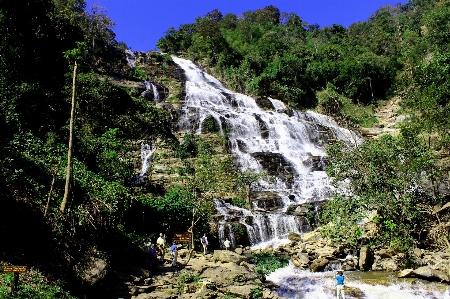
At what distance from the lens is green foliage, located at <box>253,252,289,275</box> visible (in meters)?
15.4

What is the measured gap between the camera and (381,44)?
55.9 meters

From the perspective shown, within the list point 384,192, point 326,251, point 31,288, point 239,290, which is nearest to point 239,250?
point 326,251

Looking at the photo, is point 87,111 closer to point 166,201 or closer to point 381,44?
point 166,201

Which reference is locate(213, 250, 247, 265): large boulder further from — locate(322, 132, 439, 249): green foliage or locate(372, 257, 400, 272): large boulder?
locate(372, 257, 400, 272): large boulder

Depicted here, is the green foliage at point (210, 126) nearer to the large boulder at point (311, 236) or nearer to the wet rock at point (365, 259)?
the large boulder at point (311, 236)

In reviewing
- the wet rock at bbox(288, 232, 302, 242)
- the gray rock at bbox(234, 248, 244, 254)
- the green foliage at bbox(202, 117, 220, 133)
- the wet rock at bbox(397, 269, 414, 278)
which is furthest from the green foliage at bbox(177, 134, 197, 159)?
the wet rock at bbox(397, 269, 414, 278)

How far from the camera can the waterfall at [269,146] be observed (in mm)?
21594

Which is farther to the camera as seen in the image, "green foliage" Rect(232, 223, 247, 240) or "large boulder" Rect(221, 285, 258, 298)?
"green foliage" Rect(232, 223, 247, 240)

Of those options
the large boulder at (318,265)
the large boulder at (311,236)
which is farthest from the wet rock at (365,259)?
the large boulder at (311,236)

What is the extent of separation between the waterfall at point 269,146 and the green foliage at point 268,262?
3044mm

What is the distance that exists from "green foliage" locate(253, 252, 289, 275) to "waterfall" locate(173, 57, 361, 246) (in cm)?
304

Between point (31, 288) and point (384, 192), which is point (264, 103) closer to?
point (384, 192)

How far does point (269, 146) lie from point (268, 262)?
1696cm

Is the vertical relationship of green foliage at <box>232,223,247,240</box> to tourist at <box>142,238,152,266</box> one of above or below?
above
